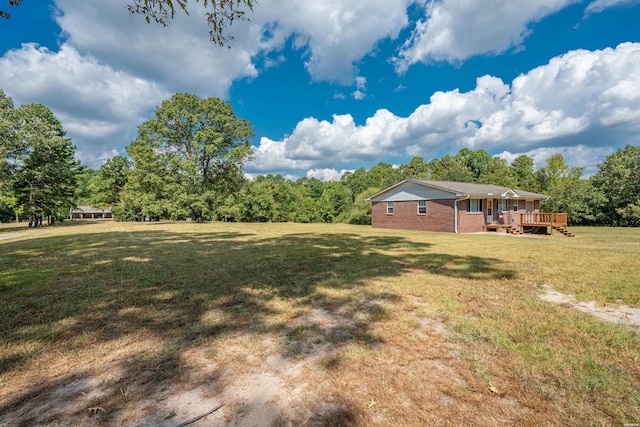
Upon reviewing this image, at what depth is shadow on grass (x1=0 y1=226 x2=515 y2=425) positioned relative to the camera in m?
2.89

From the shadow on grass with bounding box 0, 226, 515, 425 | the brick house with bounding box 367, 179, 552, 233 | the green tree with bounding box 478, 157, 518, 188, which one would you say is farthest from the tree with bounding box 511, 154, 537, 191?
the shadow on grass with bounding box 0, 226, 515, 425

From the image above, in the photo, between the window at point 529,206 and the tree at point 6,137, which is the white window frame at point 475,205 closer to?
the window at point 529,206

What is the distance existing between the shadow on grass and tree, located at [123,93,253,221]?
20.7 meters

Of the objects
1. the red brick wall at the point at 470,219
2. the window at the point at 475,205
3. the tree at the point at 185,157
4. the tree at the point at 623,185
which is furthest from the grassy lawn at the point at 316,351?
the tree at the point at 623,185

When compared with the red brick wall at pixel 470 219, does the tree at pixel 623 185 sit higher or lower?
higher

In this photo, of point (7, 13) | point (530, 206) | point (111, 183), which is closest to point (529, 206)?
point (530, 206)

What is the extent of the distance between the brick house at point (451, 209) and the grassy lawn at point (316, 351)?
14.6 metres

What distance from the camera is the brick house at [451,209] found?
20.4 m

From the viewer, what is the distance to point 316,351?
3.07 meters

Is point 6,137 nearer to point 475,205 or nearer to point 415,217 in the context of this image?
point 415,217

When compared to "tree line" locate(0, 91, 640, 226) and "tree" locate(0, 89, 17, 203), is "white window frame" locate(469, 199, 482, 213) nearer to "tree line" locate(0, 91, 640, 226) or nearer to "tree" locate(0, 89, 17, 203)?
"tree line" locate(0, 91, 640, 226)

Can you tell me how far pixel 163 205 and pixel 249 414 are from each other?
30.1m

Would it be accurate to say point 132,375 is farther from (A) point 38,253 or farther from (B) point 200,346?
(A) point 38,253

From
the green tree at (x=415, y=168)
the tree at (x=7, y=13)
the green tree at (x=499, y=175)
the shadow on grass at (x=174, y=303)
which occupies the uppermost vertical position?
the green tree at (x=415, y=168)
